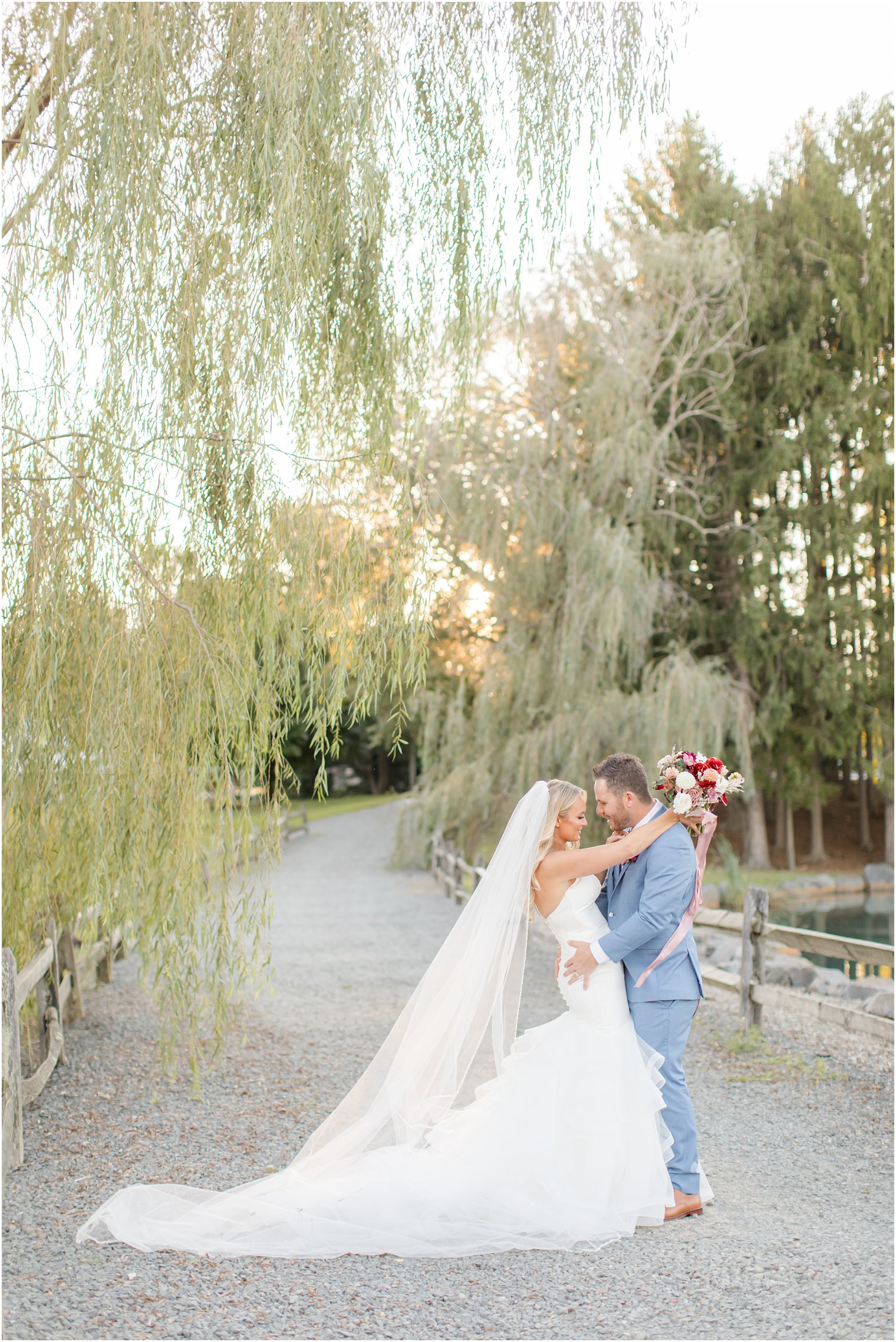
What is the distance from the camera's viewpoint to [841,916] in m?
17.7

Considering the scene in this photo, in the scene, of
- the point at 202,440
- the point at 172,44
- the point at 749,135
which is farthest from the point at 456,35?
the point at 749,135

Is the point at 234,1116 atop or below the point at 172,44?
below

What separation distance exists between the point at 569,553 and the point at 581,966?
11.2m

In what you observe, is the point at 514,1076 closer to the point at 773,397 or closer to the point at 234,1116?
the point at 234,1116

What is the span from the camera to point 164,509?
4695mm

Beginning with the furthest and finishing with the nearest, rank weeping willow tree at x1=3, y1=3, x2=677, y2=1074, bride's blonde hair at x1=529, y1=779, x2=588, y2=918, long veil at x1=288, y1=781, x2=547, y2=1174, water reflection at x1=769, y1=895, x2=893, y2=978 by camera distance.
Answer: water reflection at x1=769, y1=895, x2=893, y2=978
weeping willow tree at x1=3, y1=3, x2=677, y2=1074
bride's blonde hair at x1=529, y1=779, x2=588, y2=918
long veil at x1=288, y1=781, x2=547, y2=1174

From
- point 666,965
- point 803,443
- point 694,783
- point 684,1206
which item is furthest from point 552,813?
point 803,443

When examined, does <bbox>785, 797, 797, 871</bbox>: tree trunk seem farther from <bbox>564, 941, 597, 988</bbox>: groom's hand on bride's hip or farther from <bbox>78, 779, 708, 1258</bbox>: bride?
<bbox>564, 941, 597, 988</bbox>: groom's hand on bride's hip

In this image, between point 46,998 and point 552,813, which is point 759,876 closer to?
point 46,998

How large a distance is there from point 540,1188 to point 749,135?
21350mm

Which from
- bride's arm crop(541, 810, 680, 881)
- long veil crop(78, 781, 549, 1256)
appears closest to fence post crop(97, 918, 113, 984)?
long veil crop(78, 781, 549, 1256)

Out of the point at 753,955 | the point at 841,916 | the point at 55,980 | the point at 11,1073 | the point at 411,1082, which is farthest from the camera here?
the point at 841,916

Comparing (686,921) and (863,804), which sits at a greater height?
(686,921)

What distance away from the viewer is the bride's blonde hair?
168 inches
